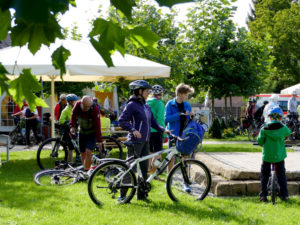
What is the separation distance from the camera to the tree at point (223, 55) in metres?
20.2

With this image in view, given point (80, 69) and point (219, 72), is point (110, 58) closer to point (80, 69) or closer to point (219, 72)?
point (80, 69)

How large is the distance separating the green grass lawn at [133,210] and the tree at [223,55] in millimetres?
14034

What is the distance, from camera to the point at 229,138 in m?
20.5

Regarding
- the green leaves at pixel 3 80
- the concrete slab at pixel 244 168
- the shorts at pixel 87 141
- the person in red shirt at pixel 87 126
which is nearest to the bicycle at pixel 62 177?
the person in red shirt at pixel 87 126

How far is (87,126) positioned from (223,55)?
46.9ft

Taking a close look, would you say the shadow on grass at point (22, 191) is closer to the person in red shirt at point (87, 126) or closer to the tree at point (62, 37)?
the person in red shirt at point (87, 126)

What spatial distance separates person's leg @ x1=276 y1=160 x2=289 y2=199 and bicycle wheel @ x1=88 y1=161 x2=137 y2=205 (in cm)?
203

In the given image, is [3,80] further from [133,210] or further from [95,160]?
[95,160]

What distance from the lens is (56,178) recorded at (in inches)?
302

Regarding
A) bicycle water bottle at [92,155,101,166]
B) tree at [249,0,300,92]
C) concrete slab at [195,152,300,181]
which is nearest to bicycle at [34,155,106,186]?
bicycle water bottle at [92,155,101,166]

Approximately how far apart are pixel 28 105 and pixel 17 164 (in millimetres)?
8733

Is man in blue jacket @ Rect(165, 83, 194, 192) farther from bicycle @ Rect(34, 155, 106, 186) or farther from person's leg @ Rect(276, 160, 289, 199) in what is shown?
bicycle @ Rect(34, 155, 106, 186)

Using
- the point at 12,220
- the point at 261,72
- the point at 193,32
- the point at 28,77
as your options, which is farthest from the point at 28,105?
the point at 261,72

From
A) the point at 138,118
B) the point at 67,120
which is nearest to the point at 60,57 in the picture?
the point at 138,118
